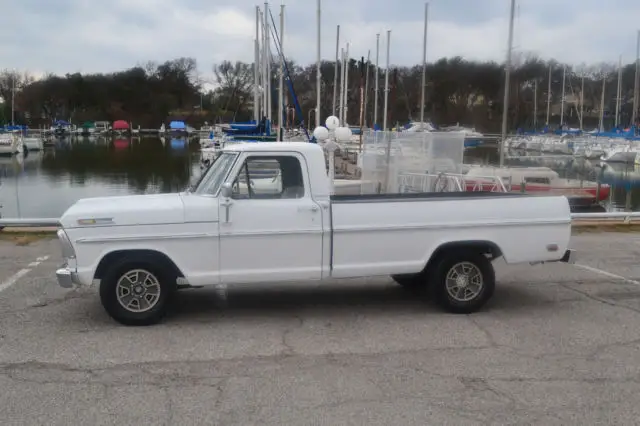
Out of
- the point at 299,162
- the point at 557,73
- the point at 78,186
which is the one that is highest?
the point at 557,73

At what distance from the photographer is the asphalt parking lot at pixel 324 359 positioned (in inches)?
182

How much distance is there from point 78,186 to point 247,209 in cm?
2878

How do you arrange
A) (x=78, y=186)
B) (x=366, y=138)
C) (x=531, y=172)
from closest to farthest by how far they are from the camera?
1. (x=366, y=138)
2. (x=531, y=172)
3. (x=78, y=186)

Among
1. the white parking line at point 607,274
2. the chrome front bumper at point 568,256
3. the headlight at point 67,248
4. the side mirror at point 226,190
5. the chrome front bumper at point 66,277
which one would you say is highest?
the side mirror at point 226,190

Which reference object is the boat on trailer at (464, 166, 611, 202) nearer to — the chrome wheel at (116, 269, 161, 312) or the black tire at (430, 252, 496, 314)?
the black tire at (430, 252, 496, 314)

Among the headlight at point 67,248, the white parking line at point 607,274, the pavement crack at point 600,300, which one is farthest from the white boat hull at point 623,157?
the headlight at point 67,248

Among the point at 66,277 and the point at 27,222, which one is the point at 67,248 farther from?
the point at 27,222

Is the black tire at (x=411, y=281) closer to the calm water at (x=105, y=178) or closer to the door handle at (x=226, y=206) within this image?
the door handle at (x=226, y=206)

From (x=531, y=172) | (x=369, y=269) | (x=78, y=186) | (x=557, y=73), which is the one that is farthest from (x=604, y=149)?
(x=369, y=269)

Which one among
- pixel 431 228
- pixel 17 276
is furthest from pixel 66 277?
pixel 431 228

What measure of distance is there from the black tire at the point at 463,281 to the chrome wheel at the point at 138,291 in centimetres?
291

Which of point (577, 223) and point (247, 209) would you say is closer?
point (247, 209)

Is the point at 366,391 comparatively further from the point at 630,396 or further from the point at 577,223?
the point at 577,223

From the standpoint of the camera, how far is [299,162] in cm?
688
